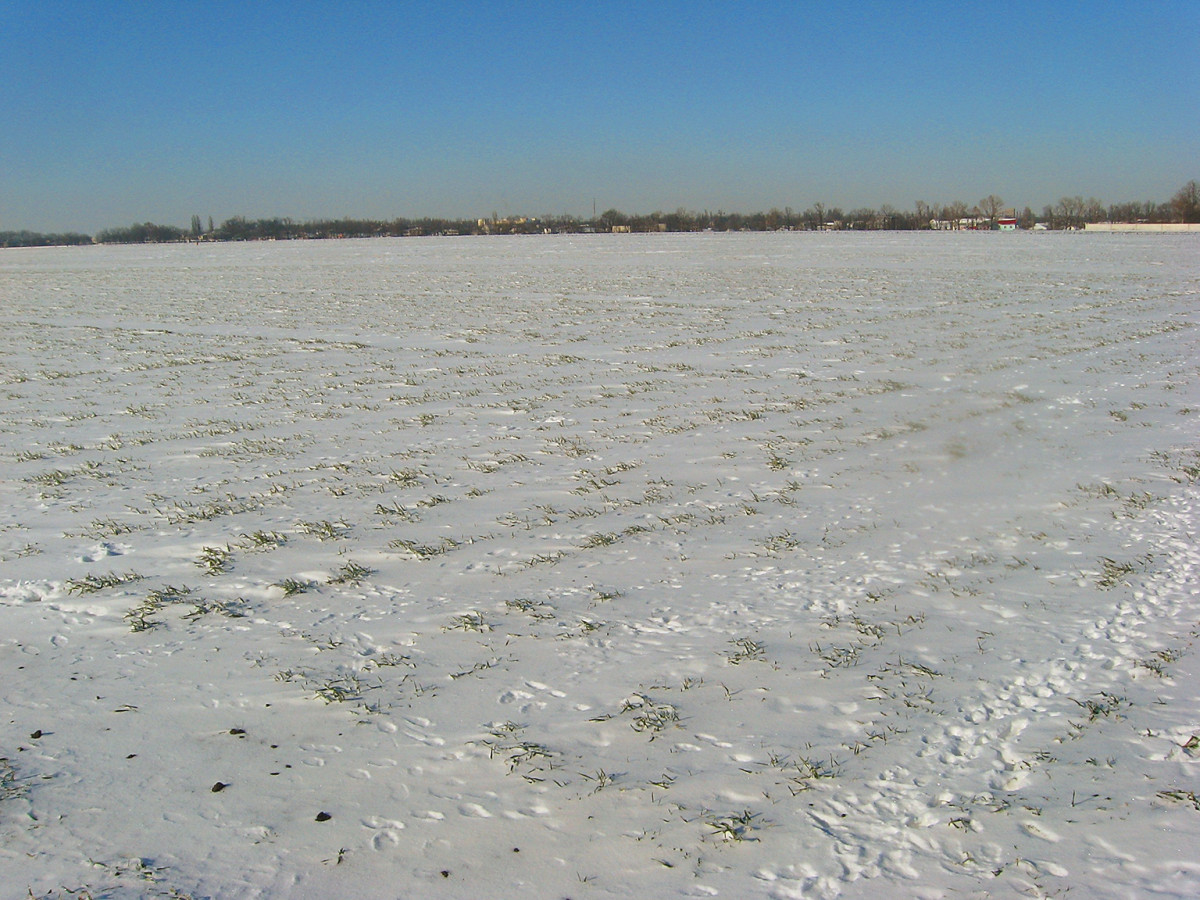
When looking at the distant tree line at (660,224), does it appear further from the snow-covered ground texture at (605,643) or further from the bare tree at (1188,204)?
the snow-covered ground texture at (605,643)

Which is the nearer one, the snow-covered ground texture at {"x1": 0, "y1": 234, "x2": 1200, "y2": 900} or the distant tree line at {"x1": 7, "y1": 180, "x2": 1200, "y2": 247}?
the snow-covered ground texture at {"x1": 0, "y1": 234, "x2": 1200, "y2": 900}

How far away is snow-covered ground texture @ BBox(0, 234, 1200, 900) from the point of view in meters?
3.14

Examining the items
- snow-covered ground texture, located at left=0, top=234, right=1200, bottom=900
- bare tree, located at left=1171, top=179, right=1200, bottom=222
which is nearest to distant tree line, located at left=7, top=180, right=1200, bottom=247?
bare tree, located at left=1171, top=179, right=1200, bottom=222

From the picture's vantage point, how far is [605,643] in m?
4.67

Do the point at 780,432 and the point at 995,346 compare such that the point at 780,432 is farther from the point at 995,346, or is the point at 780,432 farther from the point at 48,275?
the point at 48,275

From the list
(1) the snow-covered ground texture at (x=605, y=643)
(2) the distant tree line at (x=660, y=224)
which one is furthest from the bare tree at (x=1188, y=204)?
(1) the snow-covered ground texture at (x=605, y=643)

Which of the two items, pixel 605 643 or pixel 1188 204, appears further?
pixel 1188 204

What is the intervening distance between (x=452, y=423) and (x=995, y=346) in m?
10.1

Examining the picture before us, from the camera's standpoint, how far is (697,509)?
22.4 ft

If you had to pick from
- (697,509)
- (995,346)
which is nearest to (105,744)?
(697,509)

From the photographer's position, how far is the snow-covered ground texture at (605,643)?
10.3ft

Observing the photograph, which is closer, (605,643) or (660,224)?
(605,643)

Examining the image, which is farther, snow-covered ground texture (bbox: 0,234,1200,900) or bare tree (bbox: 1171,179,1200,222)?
bare tree (bbox: 1171,179,1200,222)

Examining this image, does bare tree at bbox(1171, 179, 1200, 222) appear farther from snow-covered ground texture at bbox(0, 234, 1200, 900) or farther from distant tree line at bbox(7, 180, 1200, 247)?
snow-covered ground texture at bbox(0, 234, 1200, 900)
